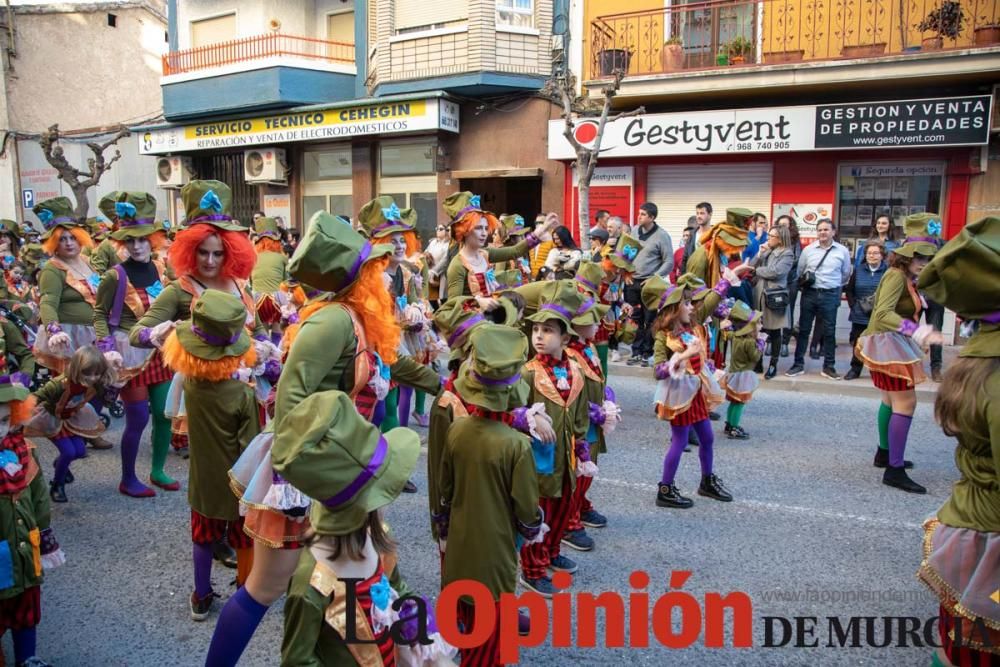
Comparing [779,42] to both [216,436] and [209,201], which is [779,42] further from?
[216,436]

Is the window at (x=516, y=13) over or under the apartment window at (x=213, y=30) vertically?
under

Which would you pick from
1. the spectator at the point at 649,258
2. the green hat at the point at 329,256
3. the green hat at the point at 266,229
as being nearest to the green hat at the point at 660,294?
the green hat at the point at 329,256

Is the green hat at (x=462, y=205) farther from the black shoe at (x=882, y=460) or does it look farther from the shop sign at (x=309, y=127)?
the shop sign at (x=309, y=127)

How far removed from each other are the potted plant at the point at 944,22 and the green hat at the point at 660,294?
983cm

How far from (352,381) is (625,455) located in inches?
161

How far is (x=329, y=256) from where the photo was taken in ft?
10.1

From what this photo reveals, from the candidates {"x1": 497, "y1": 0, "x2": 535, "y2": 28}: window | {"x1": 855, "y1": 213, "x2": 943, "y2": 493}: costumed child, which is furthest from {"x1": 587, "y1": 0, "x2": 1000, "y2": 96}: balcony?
{"x1": 855, "y1": 213, "x2": 943, "y2": 493}: costumed child

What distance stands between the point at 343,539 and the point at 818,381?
8716mm

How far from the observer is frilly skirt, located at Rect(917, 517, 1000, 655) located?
104 inches

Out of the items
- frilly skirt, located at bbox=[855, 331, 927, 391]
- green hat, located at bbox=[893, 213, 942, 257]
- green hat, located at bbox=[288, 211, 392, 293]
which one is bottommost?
frilly skirt, located at bbox=[855, 331, 927, 391]

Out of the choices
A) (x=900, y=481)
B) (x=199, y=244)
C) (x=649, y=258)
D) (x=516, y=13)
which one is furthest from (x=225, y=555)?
(x=516, y=13)

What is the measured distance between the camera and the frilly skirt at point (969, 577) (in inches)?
104

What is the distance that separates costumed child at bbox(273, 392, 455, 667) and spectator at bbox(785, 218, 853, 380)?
29.0 feet

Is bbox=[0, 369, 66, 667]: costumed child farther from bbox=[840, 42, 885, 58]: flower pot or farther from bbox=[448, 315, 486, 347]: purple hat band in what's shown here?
bbox=[840, 42, 885, 58]: flower pot
